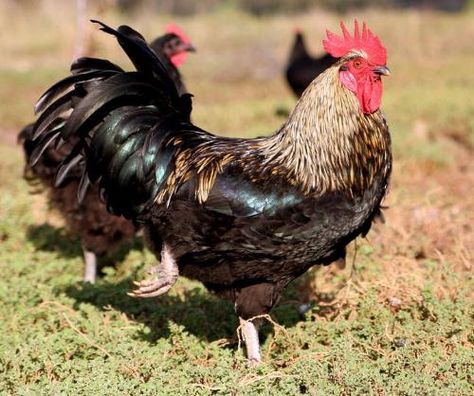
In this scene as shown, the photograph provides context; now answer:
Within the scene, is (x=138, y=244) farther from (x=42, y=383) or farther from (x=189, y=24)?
(x=189, y=24)

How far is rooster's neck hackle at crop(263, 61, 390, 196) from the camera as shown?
12.4ft

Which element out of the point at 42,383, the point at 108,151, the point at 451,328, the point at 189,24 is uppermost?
the point at 108,151

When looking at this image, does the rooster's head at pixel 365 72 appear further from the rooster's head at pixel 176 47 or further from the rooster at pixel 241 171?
the rooster's head at pixel 176 47

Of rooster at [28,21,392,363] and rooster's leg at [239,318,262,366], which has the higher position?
rooster at [28,21,392,363]

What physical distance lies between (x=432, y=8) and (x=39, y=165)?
98.0 feet

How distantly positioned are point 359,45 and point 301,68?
8.32 meters

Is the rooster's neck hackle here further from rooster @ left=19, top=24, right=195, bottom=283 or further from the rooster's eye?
rooster @ left=19, top=24, right=195, bottom=283

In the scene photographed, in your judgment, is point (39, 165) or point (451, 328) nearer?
point (451, 328)

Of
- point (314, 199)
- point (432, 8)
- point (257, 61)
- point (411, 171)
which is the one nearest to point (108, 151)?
point (314, 199)

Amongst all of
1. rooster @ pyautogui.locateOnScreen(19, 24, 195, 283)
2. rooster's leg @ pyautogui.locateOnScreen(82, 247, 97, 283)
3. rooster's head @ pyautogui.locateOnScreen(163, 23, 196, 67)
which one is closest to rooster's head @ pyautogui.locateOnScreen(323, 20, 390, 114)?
rooster @ pyautogui.locateOnScreen(19, 24, 195, 283)

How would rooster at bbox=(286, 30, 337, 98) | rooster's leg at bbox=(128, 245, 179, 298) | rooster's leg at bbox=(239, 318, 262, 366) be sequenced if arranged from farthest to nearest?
rooster at bbox=(286, 30, 337, 98)
rooster's leg at bbox=(239, 318, 262, 366)
rooster's leg at bbox=(128, 245, 179, 298)

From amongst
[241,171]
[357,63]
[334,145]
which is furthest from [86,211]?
[357,63]

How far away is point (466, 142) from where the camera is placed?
34.1 feet

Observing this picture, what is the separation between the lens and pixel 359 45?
3.87m
